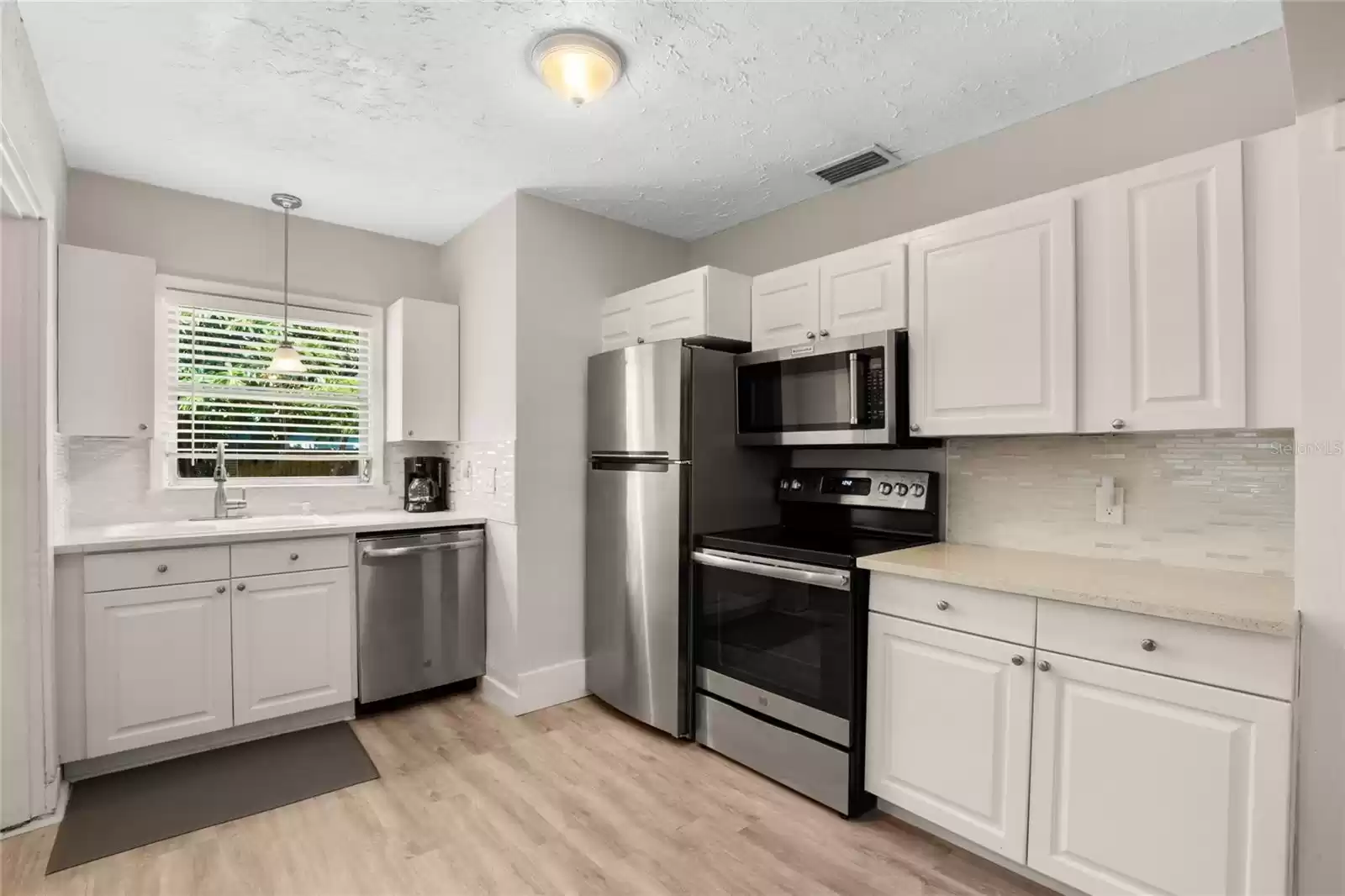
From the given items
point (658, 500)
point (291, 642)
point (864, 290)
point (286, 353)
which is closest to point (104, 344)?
point (286, 353)

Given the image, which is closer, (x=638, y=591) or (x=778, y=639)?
(x=778, y=639)

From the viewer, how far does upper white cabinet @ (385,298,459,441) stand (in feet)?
11.6

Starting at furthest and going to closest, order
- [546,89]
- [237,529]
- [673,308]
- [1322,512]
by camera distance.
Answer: [673,308] → [237,529] → [546,89] → [1322,512]

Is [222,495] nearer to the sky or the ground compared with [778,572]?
nearer to the sky

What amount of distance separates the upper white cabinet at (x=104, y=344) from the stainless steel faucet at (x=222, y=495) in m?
0.42

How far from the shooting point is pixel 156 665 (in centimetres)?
256

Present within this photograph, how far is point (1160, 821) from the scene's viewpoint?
1593 millimetres

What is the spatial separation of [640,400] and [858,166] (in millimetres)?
1404

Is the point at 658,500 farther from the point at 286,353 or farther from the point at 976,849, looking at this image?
the point at 286,353

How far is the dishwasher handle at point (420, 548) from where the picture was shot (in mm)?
3096

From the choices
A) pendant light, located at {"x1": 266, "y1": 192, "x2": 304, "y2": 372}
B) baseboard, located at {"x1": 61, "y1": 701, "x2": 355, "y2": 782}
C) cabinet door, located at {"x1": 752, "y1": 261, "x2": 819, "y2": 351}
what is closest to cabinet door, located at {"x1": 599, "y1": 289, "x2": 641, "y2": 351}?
cabinet door, located at {"x1": 752, "y1": 261, "x2": 819, "y2": 351}

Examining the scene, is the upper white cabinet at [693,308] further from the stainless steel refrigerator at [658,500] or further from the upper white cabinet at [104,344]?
the upper white cabinet at [104,344]

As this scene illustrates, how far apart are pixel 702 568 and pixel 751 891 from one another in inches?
46.7

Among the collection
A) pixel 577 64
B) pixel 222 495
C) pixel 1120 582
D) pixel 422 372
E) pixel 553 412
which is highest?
pixel 577 64
